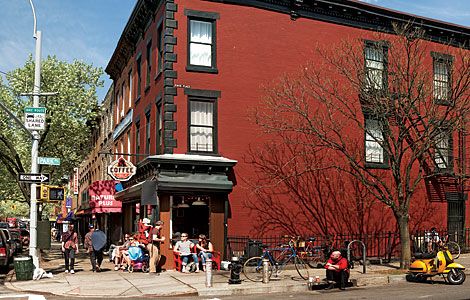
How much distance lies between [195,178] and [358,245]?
25.4 ft

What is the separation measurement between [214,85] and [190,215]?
506 centimetres

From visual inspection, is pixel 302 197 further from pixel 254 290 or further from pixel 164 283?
pixel 164 283

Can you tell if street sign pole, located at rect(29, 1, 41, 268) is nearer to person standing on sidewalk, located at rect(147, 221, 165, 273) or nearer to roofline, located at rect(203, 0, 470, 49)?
person standing on sidewalk, located at rect(147, 221, 165, 273)

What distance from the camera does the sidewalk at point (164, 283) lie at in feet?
48.0

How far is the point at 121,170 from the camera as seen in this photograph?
21938mm

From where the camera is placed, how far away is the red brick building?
778 inches

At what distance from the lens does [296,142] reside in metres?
21.3

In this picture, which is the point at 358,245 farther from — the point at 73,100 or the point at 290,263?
the point at 73,100

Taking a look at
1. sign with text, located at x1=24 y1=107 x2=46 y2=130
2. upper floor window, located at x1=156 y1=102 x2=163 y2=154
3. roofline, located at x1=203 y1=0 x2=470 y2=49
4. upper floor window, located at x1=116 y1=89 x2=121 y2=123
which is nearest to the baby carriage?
upper floor window, located at x1=156 y1=102 x2=163 y2=154

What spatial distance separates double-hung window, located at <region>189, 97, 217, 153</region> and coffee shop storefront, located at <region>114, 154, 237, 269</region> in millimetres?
578

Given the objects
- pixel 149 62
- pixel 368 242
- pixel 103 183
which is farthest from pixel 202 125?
pixel 103 183

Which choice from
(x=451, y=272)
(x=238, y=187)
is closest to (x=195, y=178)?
(x=238, y=187)

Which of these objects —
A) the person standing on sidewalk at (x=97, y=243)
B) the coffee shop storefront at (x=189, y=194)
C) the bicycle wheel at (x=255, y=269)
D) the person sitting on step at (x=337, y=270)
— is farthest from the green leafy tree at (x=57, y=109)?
the person sitting on step at (x=337, y=270)

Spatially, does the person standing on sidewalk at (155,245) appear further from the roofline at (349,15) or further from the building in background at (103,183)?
the roofline at (349,15)
